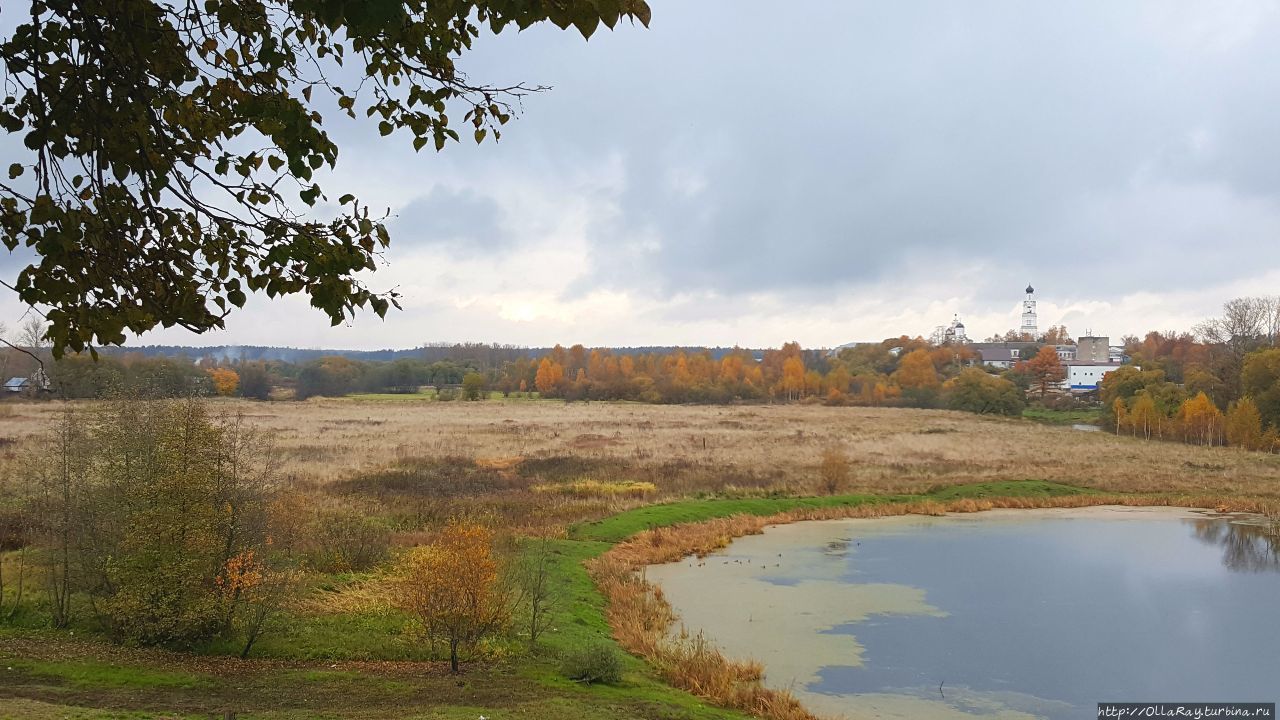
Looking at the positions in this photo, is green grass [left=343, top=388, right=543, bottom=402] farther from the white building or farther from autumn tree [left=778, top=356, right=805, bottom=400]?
the white building

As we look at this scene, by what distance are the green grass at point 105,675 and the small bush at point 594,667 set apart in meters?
4.79

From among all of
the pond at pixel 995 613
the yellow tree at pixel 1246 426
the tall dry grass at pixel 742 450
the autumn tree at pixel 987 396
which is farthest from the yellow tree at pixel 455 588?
the autumn tree at pixel 987 396

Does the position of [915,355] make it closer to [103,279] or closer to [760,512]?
[760,512]

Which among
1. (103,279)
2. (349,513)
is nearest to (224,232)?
(103,279)

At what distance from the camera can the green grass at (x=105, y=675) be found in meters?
10.9

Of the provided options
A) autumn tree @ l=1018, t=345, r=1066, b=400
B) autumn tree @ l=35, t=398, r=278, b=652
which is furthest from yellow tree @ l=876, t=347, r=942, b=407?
autumn tree @ l=35, t=398, r=278, b=652

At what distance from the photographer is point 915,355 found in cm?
11675

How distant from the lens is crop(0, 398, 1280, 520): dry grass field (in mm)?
32594

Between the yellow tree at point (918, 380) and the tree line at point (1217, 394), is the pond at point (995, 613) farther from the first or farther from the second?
the yellow tree at point (918, 380)

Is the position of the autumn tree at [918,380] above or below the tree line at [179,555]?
above

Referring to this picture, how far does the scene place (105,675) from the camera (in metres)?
11.2

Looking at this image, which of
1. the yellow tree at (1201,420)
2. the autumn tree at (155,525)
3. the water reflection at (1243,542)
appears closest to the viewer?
the autumn tree at (155,525)

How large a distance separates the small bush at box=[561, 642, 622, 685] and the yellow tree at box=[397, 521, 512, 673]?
1.62 meters

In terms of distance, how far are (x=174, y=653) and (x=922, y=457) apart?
1549 inches
